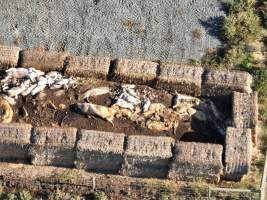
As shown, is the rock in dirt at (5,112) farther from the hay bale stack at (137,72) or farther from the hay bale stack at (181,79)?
the hay bale stack at (181,79)

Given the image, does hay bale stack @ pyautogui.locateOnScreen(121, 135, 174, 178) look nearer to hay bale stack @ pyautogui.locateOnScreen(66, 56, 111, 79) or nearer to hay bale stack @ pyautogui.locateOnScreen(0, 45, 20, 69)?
hay bale stack @ pyautogui.locateOnScreen(66, 56, 111, 79)

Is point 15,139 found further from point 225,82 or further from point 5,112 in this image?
point 225,82

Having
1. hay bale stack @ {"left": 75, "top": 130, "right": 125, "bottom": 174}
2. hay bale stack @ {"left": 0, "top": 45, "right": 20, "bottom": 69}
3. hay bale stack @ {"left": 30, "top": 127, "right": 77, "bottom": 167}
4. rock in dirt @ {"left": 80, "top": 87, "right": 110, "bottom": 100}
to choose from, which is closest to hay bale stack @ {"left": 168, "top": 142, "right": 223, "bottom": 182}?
hay bale stack @ {"left": 75, "top": 130, "right": 125, "bottom": 174}

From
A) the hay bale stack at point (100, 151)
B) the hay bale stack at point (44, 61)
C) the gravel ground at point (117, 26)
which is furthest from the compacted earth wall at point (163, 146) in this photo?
the hay bale stack at point (44, 61)

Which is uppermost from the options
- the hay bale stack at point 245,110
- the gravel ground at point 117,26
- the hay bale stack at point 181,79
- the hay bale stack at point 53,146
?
the gravel ground at point 117,26

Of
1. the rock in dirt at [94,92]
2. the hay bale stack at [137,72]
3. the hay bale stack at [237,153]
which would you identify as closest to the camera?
the hay bale stack at [237,153]

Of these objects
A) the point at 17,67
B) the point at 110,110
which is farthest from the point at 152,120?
the point at 17,67
